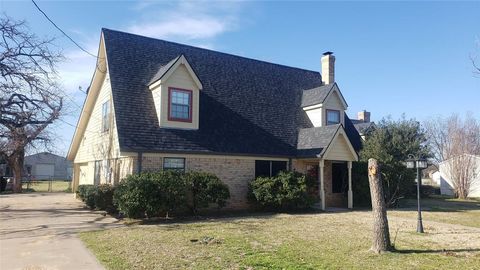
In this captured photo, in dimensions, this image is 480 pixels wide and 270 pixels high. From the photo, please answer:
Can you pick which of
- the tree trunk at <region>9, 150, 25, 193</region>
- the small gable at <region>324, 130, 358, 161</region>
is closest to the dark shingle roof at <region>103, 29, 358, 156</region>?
the small gable at <region>324, 130, 358, 161</region>

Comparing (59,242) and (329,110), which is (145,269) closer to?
(59,242)

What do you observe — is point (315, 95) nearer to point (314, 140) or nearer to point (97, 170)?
point (314, 140)

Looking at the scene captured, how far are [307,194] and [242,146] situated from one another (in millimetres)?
3907

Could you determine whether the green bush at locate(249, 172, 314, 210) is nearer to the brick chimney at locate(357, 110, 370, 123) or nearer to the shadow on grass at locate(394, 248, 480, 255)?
the shadow on grass at locate(394, 248, 480, 255)

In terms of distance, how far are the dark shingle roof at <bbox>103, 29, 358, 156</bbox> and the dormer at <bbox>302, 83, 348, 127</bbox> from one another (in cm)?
55

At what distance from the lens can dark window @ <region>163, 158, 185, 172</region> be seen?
17703 millimetres

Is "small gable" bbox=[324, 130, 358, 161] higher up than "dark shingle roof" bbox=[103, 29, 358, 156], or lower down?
lower down

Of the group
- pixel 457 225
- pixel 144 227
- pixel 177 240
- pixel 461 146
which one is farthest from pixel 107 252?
pixel 461 146

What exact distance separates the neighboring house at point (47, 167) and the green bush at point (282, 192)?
61.5 m

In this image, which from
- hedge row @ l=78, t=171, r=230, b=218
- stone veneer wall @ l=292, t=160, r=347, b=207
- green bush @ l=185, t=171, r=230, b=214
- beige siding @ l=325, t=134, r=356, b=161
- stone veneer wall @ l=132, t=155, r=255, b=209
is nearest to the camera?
hedge row @ l=78, t=171, r=230, b=218

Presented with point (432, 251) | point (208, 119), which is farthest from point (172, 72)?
point (432, 251)

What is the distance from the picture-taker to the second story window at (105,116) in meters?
20.4

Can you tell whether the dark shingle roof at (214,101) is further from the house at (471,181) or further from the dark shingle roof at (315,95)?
the house at (471,181)

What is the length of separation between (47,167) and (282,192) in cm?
6947
